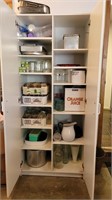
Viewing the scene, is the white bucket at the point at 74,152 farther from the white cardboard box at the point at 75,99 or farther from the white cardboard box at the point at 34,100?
the white cardboard box at the point at 34,100

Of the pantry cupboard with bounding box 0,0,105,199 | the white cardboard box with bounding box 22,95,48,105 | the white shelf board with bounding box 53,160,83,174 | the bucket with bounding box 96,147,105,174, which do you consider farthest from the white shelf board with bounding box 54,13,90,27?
the white shelf board with bounding box 53,160,83,174

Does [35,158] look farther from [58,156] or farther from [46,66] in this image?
[46,66]

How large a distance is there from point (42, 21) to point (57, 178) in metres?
1.85

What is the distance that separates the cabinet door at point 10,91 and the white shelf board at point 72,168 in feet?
1.75

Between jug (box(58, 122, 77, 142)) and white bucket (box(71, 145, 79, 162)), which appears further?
white bucket (box(71, 145, 79, 162))

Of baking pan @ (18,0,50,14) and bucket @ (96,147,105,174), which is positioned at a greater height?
baking pan @ (18,0,50,14)

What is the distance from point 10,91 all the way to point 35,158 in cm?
95

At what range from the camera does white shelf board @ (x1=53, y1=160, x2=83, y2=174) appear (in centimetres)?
191

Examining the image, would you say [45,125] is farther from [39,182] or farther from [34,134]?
[39,182]

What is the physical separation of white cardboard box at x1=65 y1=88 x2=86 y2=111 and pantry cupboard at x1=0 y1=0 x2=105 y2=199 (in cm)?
1

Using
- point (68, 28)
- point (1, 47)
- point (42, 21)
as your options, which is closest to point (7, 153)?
point (1, 47)

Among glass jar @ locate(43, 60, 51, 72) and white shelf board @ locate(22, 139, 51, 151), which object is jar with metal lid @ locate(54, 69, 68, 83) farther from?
white shelf board @ locate(22, 139, 51, 151)

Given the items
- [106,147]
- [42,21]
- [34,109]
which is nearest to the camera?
[42,21]

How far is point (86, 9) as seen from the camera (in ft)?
6.41
